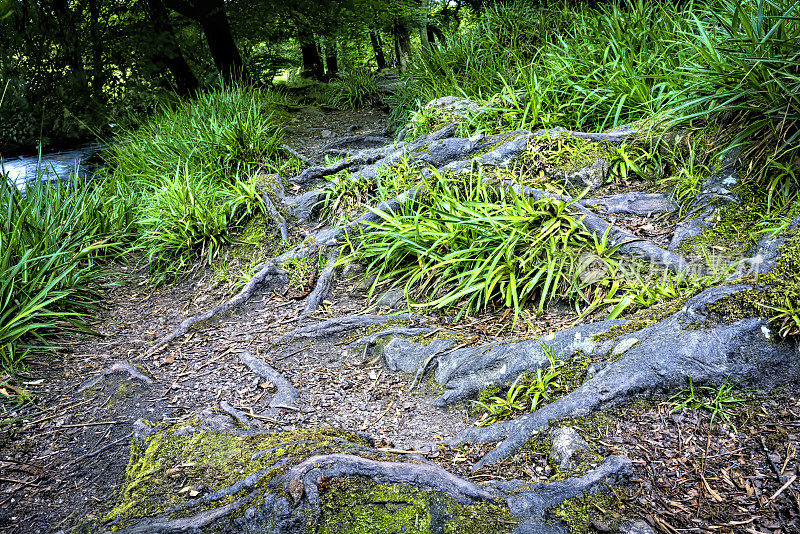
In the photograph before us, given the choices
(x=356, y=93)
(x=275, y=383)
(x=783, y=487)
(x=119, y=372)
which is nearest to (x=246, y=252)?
(x=119, y=372)

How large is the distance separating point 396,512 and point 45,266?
12.1 ft

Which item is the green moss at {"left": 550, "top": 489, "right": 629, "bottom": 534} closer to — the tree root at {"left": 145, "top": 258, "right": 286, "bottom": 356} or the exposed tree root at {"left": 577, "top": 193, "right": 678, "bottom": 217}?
the exposed tree root at {"left": 577, "top": 193, "right": 678, "bottom": 217}

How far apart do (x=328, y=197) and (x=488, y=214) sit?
6.59ft

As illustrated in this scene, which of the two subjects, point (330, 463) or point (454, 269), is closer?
point (330, 463)

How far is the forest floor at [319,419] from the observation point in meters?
1.79

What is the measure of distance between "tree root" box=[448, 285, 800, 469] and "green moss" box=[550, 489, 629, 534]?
0.44 meters

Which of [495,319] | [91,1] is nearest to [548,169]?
[495,319]

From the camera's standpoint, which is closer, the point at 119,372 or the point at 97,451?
the point at 97,451

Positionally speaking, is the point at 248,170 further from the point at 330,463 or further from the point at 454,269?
the point at 330,463

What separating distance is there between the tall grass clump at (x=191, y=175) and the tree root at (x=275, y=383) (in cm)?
187

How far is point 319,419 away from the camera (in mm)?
2779

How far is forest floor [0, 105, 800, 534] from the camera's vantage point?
179 centimetres

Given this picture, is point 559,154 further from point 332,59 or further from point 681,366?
point 332,59

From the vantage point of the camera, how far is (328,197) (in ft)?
16.6
